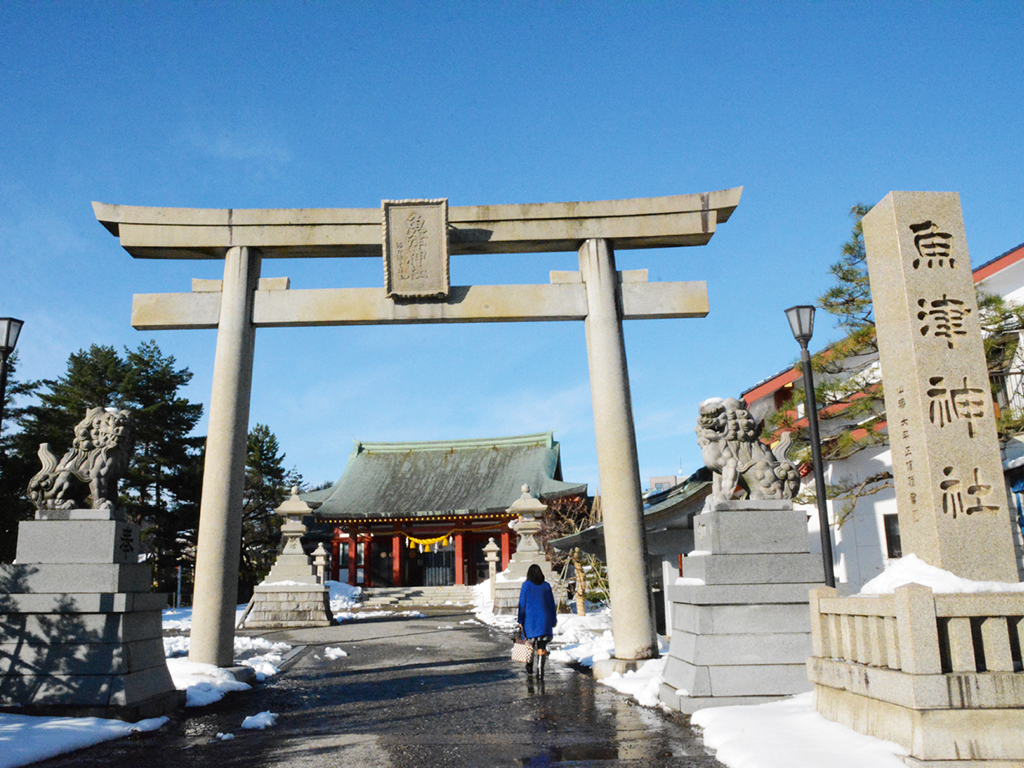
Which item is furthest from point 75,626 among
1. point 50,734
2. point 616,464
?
point 616,464

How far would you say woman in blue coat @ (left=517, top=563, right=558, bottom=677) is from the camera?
9.45 m

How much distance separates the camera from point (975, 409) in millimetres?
5180

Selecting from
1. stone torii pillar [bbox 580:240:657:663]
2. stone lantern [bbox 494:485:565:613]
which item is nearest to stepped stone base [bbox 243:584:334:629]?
stone lantern [bbox 494:485:565:613]

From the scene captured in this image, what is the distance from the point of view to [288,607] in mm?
20094

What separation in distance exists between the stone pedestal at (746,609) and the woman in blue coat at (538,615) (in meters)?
2.56

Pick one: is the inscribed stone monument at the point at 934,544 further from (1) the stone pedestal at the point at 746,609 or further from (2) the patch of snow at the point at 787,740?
(1) the stone pedestal at the point at 746,609

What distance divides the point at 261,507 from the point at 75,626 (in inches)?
1318

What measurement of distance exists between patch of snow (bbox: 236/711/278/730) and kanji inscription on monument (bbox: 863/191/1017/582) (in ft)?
18.4

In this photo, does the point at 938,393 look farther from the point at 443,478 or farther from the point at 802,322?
the point at 443,478

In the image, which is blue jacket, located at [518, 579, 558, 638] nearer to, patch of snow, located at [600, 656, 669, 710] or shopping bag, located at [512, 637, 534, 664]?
shopping bag, located at [512, 637, 534, 664]

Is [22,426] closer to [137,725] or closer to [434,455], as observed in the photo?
[434,455]

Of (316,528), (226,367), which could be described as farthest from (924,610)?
(316,528)

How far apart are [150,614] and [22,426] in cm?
2820

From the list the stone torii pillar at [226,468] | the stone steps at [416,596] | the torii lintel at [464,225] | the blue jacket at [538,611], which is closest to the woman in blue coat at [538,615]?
the blue jacket at [538,611]
